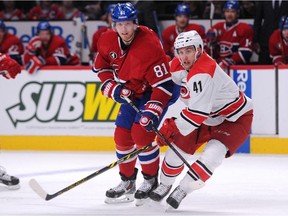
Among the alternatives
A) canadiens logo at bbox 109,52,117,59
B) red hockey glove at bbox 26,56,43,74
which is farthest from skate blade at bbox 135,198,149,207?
red hockey glove at bbox 26,56,43,74

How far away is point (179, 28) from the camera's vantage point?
845cm

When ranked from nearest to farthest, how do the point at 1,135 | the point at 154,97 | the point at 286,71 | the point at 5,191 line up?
the point at 154,97 < the point at 5,191 < the point at 286,71 < the point at 1,135

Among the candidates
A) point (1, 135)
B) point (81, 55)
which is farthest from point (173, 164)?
point (81, 55)

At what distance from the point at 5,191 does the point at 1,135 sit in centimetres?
216

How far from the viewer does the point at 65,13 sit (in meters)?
9.68

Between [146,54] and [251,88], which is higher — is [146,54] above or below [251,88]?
above

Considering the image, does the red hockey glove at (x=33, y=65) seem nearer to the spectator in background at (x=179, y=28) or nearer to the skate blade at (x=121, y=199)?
the spectator in background at (x=179, y=28)

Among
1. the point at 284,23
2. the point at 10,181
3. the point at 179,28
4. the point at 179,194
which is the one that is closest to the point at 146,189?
the point at 179,194

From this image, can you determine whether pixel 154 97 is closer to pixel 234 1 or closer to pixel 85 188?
pixel 85 188

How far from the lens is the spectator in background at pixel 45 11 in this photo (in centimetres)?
980

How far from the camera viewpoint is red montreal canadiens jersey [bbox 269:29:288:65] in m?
8.05

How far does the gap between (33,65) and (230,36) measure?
1.94 metres

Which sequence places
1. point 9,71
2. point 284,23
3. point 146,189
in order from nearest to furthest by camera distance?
point 146,189
point 9,71
point 284,23

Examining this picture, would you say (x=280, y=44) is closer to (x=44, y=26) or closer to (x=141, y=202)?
(x=44, y=26)
